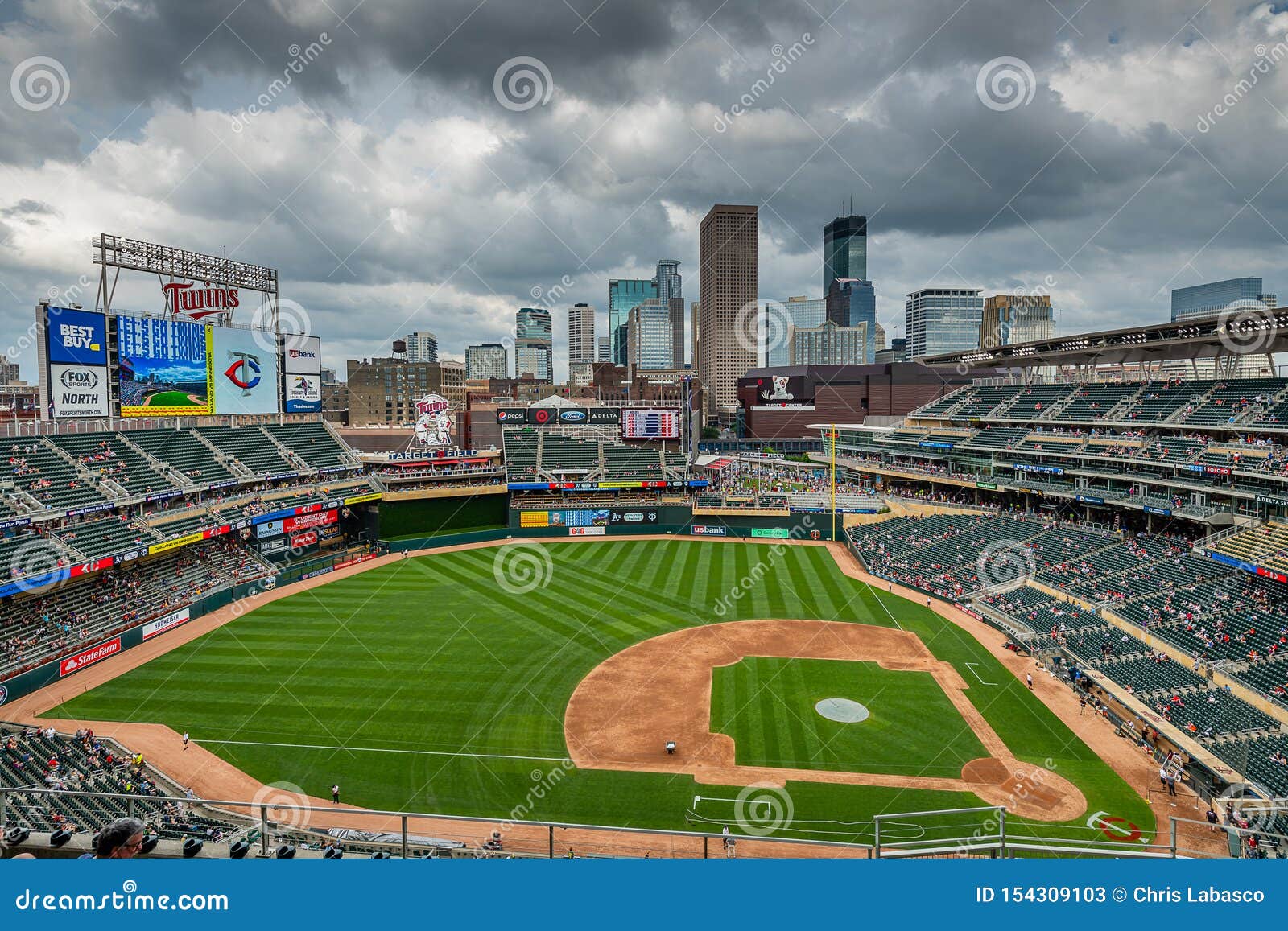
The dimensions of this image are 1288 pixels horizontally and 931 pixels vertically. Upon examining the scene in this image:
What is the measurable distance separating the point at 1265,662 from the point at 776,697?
16.3 m

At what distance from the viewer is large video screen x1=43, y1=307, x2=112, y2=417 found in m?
36.3

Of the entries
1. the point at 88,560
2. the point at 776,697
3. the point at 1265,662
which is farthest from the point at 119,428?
the point at 1265,662

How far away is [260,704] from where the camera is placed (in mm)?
25438

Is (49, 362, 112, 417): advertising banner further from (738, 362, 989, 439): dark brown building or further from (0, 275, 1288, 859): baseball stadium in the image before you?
(738, 362, 989, 439): dark brown building

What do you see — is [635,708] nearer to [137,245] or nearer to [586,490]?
[586,490]

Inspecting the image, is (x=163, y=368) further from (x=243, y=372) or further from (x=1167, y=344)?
(x=1167, y=344)

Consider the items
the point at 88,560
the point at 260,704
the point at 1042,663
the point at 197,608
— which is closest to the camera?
the point at 260,704

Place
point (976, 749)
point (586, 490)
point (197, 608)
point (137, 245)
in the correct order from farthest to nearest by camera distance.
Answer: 1. point (586, 490)
2. point (137, 245)
3. point (197, 608)
4. point (976, 749)
